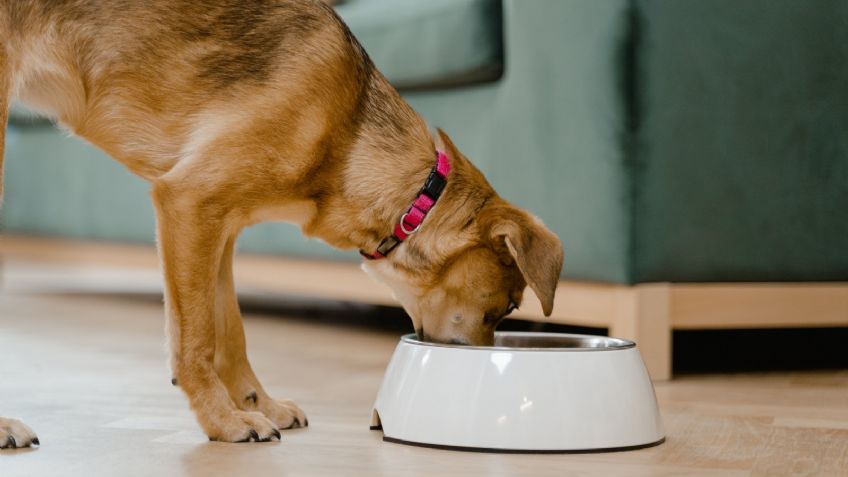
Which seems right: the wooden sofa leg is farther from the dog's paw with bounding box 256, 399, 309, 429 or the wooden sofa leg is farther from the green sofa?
the dog's paw with bounding box 256, 399, 309, 429

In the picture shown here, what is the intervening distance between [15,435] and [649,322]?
1470 mm

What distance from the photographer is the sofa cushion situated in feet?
10.2

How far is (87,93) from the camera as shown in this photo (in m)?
2.30

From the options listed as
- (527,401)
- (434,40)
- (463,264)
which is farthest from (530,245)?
(434,40)

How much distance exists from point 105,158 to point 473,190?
276 centimetres

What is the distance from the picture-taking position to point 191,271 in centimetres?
219

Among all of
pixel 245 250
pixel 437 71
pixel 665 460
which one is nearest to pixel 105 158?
pixel 245 250

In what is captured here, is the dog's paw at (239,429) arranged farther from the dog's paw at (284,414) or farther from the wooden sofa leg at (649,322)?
the wooden sofa leg at (649,322)

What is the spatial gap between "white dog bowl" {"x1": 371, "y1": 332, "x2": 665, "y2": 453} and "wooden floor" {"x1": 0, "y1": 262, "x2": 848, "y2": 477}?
0.10ft

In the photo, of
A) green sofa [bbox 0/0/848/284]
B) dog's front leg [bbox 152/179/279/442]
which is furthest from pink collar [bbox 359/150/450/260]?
green sofa [bbox 0/0/848/284]

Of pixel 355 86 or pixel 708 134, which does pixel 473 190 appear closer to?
A: pixel 355 86

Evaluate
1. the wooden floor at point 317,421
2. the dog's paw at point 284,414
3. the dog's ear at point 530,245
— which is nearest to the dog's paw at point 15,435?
the wooden floor at point 317,421

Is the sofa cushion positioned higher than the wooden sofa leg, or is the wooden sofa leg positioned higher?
the sofa cushion

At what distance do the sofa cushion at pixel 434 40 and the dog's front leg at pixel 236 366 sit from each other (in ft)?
3.09
